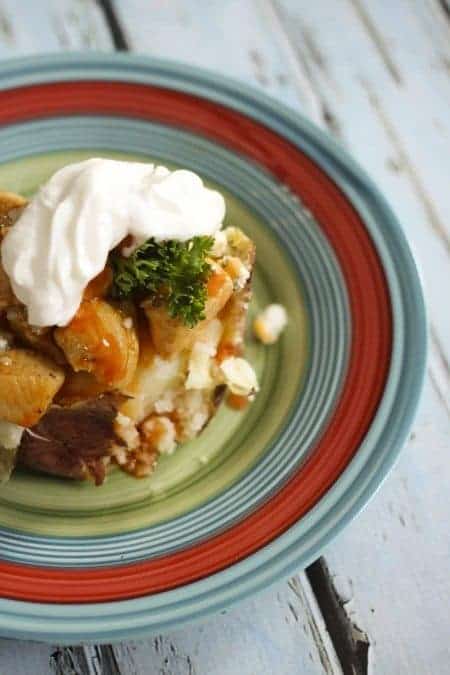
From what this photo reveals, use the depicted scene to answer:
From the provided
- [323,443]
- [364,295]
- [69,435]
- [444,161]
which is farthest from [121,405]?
[444,161]

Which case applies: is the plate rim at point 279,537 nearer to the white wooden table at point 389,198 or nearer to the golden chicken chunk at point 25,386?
the white wooden table at point 389,198

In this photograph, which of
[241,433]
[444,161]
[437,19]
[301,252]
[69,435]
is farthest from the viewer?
[437,19]

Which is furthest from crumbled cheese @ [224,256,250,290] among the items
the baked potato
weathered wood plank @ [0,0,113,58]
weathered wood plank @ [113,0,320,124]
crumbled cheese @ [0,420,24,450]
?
weathered wood plank @ [0,0,113,58]

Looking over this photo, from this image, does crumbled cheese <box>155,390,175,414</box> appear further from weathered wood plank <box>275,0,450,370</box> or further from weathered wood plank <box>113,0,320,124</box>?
weathered wood plank <box>113,0,320,124</box>

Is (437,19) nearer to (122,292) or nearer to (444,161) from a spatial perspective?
(444,161)

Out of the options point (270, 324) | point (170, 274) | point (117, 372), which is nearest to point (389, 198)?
point (270, 324)

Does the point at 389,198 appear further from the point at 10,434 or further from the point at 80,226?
the point at 10,434
